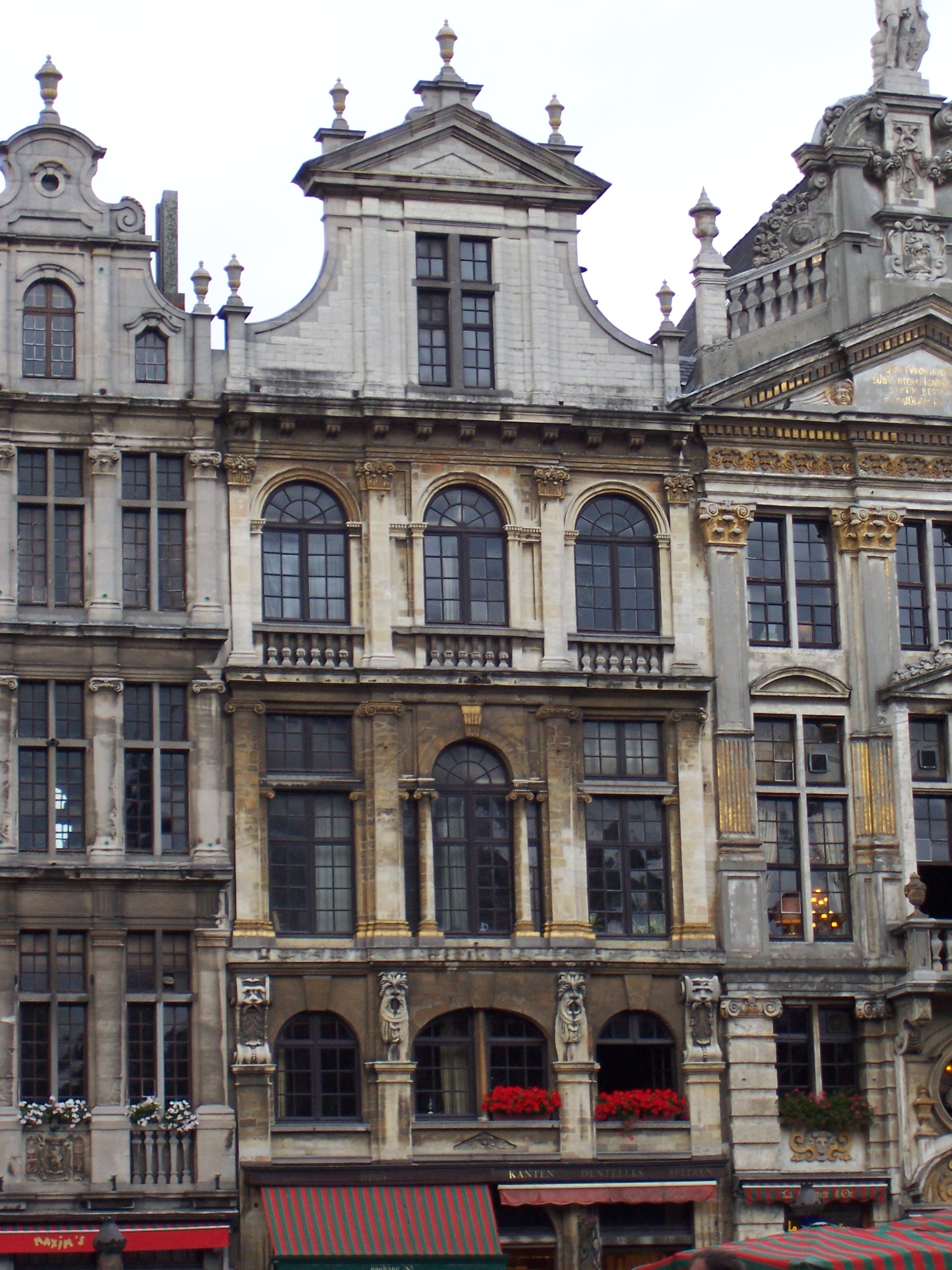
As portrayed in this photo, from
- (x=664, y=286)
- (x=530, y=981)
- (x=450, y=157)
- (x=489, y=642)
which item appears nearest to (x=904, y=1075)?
(x=530, y=981)

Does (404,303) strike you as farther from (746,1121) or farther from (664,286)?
(746,1121)

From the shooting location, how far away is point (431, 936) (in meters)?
40.6

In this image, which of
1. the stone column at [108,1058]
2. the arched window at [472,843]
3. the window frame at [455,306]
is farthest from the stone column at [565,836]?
the stone column at [108,1058]

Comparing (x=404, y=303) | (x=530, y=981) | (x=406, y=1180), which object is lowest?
(x=406, y=1180)

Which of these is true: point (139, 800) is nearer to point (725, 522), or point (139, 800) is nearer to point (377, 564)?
point (377, 564)

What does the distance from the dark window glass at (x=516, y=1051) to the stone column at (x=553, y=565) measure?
558cm

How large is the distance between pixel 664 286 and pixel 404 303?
15.1 feet

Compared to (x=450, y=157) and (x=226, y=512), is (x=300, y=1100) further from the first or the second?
(x=450, y=157)

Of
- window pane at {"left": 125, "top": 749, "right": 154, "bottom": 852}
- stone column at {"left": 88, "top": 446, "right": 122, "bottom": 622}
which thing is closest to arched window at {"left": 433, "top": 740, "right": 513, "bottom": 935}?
window pane at {"left": 125, "top": 749, "right": 154, "bottom": 852}

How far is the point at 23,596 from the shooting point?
40500mm

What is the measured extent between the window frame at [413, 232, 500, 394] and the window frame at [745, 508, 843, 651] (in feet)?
17.4

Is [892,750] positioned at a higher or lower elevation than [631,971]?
higher

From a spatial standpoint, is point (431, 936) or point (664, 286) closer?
point (431, 936)

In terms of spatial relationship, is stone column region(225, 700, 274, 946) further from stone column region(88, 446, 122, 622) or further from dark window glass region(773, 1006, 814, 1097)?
dark window glass region(773, 1006, 814, 1097)
